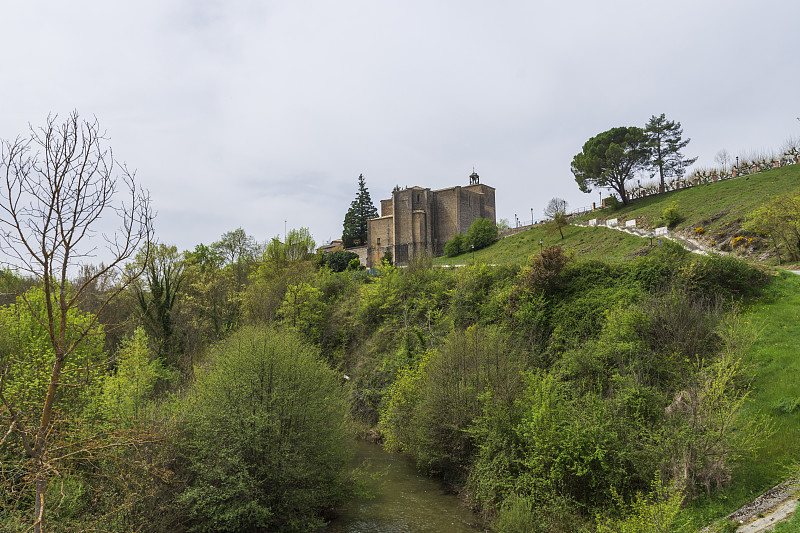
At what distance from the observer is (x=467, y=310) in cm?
2439

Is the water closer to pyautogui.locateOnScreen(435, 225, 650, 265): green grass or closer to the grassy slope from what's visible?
the grassy slope

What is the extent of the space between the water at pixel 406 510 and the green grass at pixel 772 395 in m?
6.29

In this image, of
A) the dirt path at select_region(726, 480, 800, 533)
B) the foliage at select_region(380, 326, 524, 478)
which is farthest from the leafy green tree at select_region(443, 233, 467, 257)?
the dirt path at select_region(726, 480, 800, 533)

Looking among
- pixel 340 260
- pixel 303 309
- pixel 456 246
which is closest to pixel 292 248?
pixel 303 309

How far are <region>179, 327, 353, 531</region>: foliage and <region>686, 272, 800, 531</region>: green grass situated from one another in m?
9.33

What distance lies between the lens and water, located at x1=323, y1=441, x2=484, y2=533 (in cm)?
1333

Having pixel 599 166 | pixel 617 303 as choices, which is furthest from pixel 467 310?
pixel 599 166

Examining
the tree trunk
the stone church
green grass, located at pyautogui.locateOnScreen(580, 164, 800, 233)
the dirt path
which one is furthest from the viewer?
the stone church

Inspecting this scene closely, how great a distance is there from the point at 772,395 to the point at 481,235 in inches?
1554

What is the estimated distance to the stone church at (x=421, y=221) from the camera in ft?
196

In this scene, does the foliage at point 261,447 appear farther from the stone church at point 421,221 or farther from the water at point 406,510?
the stone church at point 421,221

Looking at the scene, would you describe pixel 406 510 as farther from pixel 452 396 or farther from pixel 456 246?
pixel 456 246

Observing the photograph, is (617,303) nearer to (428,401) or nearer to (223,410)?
(428,401)

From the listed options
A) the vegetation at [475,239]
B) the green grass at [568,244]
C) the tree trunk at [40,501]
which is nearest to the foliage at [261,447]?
the tree trunk at [40,501]
